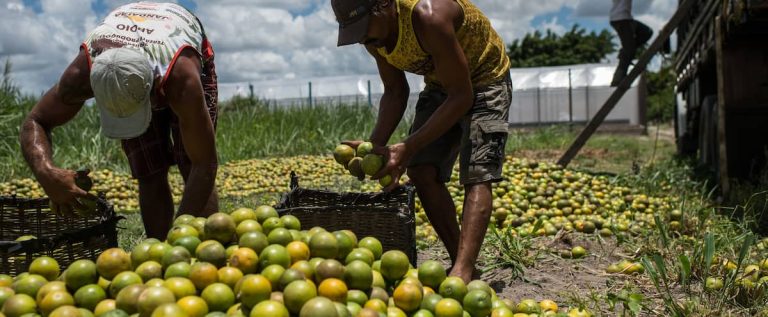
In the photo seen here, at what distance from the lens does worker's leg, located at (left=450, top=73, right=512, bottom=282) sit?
11.0ft

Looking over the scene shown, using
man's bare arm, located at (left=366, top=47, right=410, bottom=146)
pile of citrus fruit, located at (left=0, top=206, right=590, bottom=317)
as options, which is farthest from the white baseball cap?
man's bare arm, located at (left=366, top=47, right=410, bottom=146)

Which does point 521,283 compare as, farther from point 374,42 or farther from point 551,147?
point 551,147

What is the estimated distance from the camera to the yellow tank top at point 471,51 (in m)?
3.29

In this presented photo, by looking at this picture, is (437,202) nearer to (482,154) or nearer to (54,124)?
(482,154)

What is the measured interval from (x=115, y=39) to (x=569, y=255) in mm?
2993

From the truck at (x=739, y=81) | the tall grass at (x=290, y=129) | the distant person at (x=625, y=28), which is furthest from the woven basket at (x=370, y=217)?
the tall grass at (x=290, y=129)

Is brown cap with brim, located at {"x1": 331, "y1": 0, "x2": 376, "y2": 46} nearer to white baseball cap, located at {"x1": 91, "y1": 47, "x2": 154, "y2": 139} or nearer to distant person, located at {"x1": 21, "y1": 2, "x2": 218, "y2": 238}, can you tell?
distant person, located at {"x1": 21, "y1": 2, "x2": 218, "y2": 238}

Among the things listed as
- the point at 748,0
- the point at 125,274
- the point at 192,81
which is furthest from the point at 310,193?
the point at 748,0

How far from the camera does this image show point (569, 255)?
438 cm

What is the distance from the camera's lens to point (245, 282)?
6.95 feet

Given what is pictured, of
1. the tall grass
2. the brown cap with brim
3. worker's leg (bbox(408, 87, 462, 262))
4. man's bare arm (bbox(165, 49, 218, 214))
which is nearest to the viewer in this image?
the brown cap with brim

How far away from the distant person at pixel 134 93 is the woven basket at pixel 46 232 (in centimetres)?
26

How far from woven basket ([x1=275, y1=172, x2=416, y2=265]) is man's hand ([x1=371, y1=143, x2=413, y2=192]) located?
0.31m

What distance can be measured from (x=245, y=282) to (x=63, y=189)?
5.12ft
